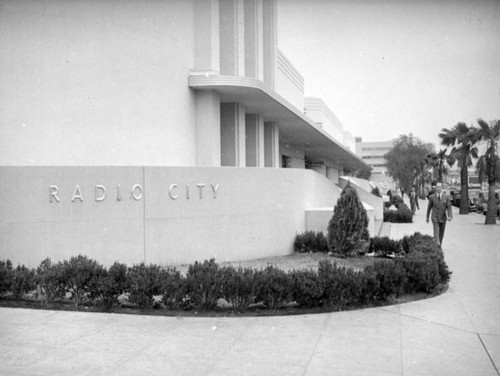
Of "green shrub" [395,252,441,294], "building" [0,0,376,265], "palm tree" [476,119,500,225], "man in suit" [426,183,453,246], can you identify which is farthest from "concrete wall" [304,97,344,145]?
"green shrub" [395,252,441,294]

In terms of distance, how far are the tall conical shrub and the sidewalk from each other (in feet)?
14.4

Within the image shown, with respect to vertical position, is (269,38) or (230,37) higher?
(269,38)

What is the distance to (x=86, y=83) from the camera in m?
14.6

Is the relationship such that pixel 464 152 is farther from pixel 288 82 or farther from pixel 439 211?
pixel 439 211

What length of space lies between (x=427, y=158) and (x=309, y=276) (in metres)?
57.0

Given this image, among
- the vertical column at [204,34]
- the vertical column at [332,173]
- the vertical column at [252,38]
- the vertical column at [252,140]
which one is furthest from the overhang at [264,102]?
the vertical column at [332,173]

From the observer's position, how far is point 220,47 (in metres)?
19.4

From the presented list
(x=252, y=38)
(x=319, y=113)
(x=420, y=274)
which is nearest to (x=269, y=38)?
(x=252, y=38)

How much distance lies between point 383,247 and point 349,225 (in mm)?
1195

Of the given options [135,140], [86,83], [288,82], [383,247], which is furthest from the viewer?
[288,82]

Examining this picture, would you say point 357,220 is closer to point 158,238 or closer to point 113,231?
point 158,238

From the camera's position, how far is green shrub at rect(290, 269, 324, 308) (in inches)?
303

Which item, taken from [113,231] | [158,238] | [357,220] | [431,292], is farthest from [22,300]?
[357,220]

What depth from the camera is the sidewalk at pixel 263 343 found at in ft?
17.8
